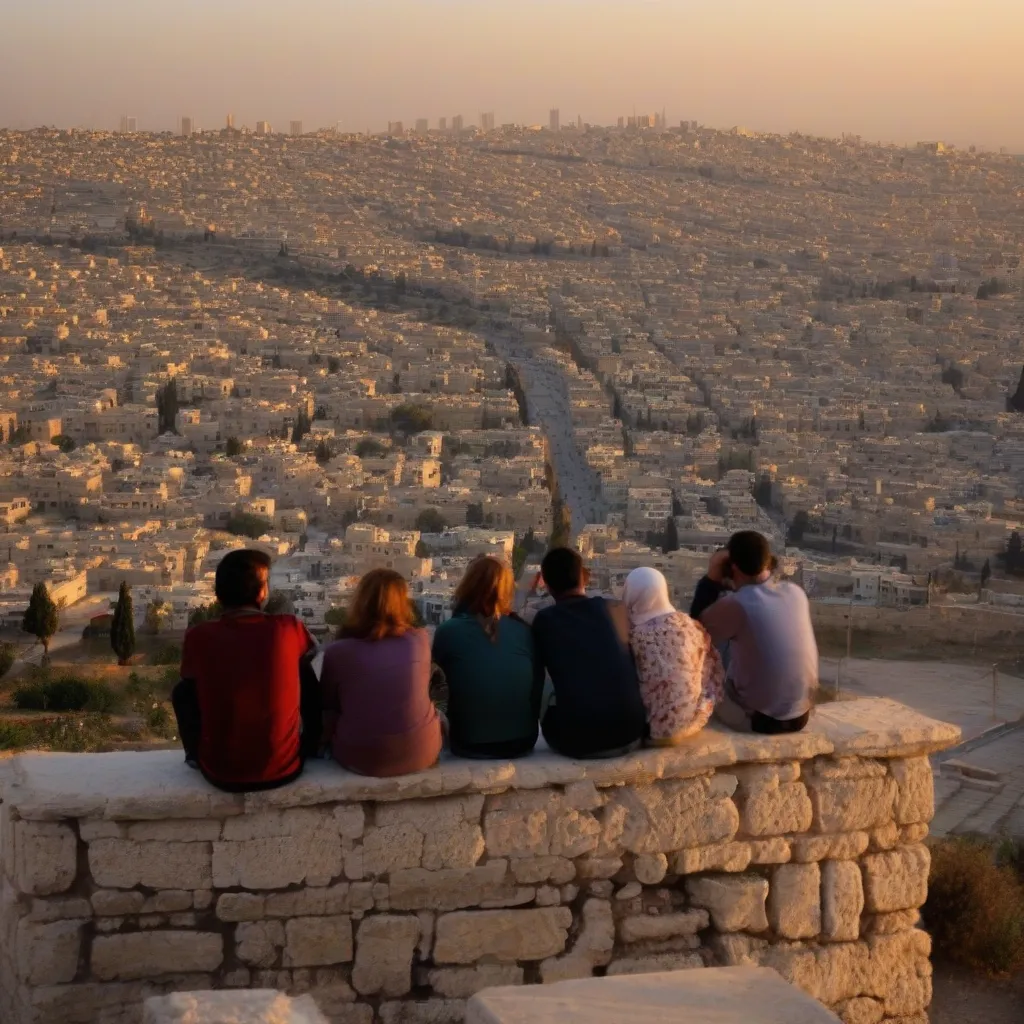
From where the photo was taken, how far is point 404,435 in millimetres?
38688

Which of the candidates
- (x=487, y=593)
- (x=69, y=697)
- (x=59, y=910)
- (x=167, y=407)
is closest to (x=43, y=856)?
(x=59, y=910)

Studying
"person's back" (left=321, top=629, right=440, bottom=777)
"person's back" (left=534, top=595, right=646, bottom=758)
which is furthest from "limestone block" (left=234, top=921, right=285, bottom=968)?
"person's back" (left=534, top=595, right=646, bottom=758)

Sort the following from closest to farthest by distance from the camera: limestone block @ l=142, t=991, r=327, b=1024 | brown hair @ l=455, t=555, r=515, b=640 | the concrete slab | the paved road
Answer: limestone block @ l=142, t=991, r=327, b=1024
the concrete slab
brown hair @ l=455, t=555, r=515, b=640
the paved road

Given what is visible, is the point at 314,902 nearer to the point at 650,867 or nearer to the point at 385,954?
the point at 385,954

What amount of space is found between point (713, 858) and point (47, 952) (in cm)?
141

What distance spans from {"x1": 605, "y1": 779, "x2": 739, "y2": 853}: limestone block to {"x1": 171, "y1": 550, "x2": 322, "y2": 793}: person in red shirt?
73cm

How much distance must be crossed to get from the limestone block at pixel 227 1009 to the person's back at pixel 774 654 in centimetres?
134

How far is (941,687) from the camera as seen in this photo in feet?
50.7

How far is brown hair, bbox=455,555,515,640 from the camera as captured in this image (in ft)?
12.9

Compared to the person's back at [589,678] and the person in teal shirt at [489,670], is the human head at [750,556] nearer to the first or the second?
the person's back at [589,678]

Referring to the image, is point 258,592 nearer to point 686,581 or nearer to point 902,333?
point 686,581

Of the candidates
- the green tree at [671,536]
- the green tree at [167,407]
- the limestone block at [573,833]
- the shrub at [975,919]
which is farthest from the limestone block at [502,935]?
the green tree at [167,407]

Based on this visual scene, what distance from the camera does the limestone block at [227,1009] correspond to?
304 centimetres

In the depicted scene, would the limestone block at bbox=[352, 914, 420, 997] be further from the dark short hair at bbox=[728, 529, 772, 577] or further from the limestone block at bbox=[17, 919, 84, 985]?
the dark short hair at bbox=[728, 529, 772, 577]
